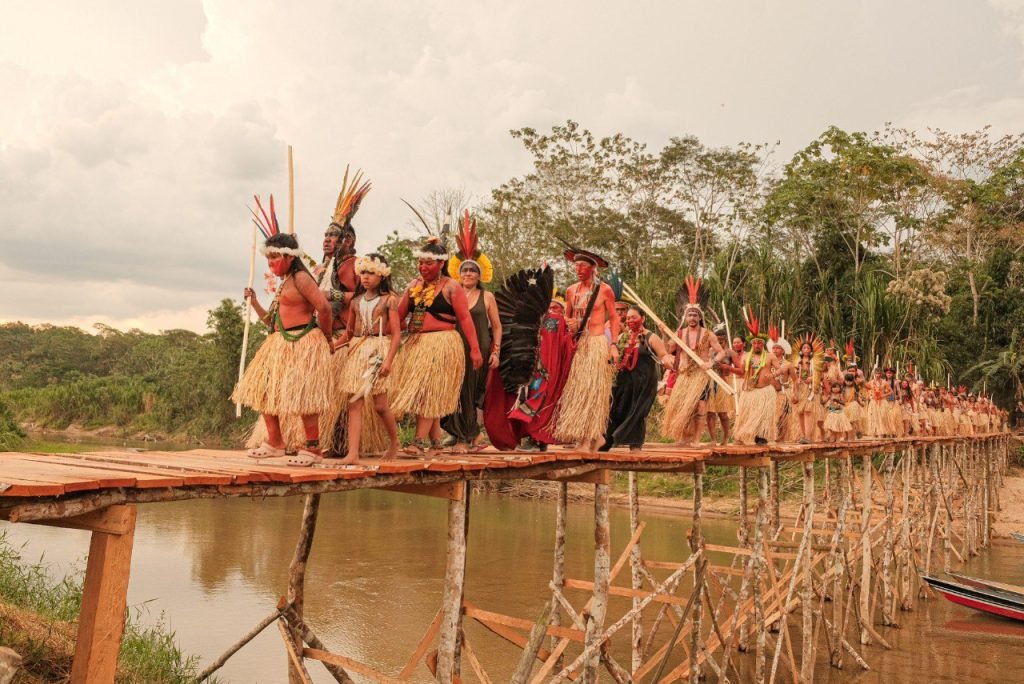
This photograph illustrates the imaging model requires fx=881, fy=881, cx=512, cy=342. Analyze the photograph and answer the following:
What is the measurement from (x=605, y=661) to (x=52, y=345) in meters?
53.1

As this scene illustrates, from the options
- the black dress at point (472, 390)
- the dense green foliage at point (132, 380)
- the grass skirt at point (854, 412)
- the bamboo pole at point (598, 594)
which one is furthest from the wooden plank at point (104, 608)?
the dense green foliage at point (132, 380)

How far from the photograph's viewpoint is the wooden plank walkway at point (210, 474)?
315cm

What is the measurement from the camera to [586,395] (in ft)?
21.0

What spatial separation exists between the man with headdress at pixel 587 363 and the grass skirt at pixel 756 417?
425 cm

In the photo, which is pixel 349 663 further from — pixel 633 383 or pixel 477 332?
pixel 633 383

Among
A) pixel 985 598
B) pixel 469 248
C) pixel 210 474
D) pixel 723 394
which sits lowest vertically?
pixel 985 598

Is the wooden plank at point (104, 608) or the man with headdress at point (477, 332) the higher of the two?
the man with headdress at point (477, 332)

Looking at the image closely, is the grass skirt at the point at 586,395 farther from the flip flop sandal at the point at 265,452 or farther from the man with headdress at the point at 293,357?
the flip flop sandal at the point at 265,452

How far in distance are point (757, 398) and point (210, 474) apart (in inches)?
318

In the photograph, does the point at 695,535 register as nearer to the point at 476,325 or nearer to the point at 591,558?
the point at 476,325

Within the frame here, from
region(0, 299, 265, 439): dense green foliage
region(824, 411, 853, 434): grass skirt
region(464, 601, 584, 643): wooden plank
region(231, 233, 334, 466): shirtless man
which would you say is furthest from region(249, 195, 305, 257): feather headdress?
region(0, 299, 265, 439): dense green foliage

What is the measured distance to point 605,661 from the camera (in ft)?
23.6

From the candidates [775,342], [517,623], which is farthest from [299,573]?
[775,342]

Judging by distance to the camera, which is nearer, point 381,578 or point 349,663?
point 349,663
